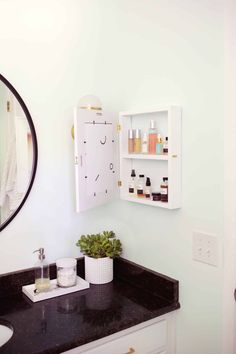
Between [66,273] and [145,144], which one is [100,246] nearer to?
[66,273]

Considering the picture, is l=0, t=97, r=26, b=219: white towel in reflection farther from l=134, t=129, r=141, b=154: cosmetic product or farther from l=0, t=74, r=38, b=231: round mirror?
l=134, t=129, r=141, b=154: cosmetic product

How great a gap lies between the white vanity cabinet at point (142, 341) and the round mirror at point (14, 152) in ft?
2.20

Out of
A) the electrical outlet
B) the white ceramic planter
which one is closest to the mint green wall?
the electrical outlet

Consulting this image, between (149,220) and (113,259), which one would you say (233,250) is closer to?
(149,220)

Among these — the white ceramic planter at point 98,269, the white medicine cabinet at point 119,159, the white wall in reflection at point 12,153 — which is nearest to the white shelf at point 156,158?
the white medicine cabinet at point 119,159

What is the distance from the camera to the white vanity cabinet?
1.45 m

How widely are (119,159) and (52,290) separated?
703 mm

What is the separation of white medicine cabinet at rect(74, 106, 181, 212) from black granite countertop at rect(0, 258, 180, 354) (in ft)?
1.27

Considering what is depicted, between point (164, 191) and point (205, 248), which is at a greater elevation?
point (164, 191)

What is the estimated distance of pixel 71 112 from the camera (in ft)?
6.26

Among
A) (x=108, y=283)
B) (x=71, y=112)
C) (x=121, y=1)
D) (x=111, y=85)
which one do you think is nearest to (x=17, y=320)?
(x=108, y=283)

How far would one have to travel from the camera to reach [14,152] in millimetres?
1715

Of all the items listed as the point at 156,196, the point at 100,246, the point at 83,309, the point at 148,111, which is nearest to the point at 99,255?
the point at 100,246

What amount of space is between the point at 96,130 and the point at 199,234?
65cm
